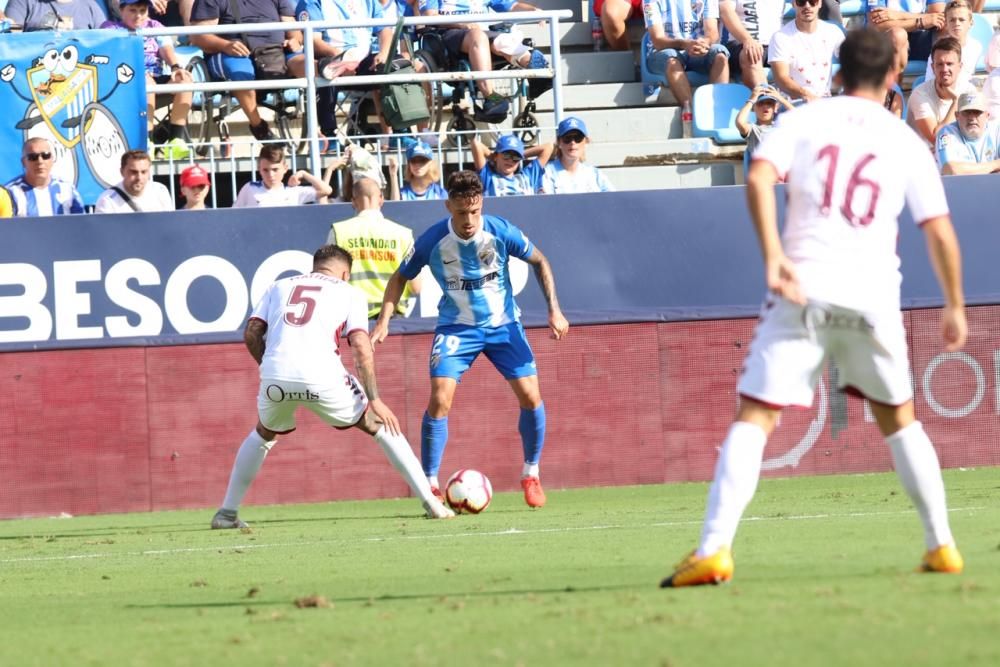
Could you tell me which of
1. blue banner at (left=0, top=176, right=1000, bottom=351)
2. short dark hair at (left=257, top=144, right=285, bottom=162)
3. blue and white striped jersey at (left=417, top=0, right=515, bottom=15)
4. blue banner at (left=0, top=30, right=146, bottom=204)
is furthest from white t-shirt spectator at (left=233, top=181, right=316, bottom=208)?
blue and white striped jersey at (left=417, top=0, right=515, bottom=15)

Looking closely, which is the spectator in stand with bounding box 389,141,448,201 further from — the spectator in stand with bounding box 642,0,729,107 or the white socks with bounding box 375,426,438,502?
the white socks with bounding box 375,426,438,502

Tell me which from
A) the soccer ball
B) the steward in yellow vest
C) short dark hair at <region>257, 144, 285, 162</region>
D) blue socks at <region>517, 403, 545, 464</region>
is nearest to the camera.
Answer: the soccer ball

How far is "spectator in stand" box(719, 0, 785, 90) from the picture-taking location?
15898mm

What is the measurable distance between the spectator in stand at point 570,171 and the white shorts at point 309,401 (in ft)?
13.4

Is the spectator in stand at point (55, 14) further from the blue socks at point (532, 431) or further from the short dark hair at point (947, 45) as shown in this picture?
the short dark hair at point (947, 45)

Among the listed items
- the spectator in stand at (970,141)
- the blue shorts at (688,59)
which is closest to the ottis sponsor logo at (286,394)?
the spectator in stand at (970,141)

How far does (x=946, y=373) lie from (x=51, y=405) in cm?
762

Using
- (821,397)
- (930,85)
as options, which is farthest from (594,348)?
(930,85)

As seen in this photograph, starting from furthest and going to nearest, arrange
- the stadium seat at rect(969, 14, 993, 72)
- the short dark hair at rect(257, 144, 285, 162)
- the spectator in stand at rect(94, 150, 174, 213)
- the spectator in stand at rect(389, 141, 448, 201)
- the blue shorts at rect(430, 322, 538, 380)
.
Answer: the stadium seat at rect(969, 14, 993, 72), the spectator in stand at rect(389, 141, 448, 201), the short dark hair at rect(257, 144, 285, 162), the spectator in stand at rect(94, 150, 174, 213), the blue shorts at rect(430, 322, 538, 380)

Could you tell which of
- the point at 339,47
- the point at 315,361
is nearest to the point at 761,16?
the point at 339,47

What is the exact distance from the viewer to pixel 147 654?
5.25 m

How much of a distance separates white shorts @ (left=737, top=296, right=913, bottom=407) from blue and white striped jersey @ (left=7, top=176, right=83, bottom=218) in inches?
358

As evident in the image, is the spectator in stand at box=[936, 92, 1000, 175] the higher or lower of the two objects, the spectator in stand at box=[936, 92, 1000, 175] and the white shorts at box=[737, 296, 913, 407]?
the lower

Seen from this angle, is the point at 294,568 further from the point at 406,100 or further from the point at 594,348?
the point at 406,100
